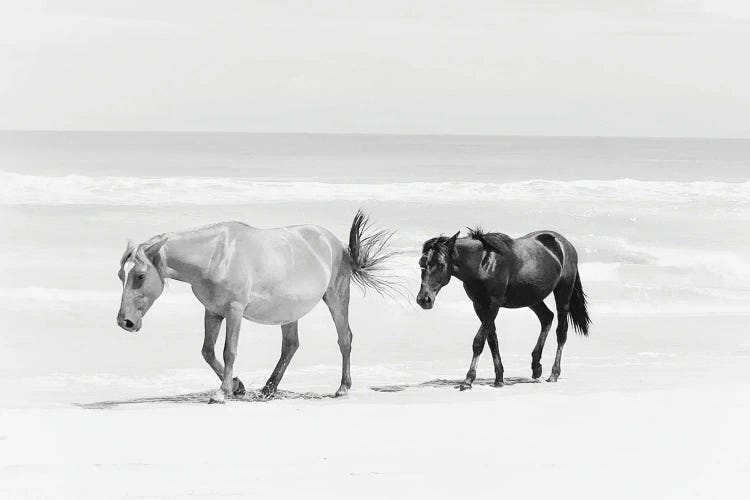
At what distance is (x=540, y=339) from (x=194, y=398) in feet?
9.44

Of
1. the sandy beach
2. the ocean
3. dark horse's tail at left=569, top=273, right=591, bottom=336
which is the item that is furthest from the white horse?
dark horse's tail at left=569, top=273, right=591, bottom=336

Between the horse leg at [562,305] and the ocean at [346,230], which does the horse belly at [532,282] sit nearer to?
the horse leg at [562,305]

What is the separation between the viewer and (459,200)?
92.2 ft

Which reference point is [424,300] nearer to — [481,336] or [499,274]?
[481,336]

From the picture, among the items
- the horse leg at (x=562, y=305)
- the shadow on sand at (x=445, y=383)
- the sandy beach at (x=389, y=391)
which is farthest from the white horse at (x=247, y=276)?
the horse leg at (x=562, y=305)

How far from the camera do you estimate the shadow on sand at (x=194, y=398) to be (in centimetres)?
821

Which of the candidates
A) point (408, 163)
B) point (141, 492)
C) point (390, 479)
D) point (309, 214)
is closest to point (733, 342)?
point (390, 479)

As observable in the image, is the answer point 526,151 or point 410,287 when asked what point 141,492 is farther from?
point 526,151

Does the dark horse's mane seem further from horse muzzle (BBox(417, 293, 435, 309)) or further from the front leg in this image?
the front leg

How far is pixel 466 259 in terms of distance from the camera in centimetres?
885

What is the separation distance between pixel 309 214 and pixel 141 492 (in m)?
19.0

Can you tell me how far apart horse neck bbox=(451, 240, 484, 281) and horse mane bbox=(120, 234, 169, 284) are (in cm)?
221

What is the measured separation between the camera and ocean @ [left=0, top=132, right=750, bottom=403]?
10430 mm

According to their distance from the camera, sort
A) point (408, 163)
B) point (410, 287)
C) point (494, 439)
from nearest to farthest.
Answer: point (494, 439), point (410, 287), point (408, 163)
